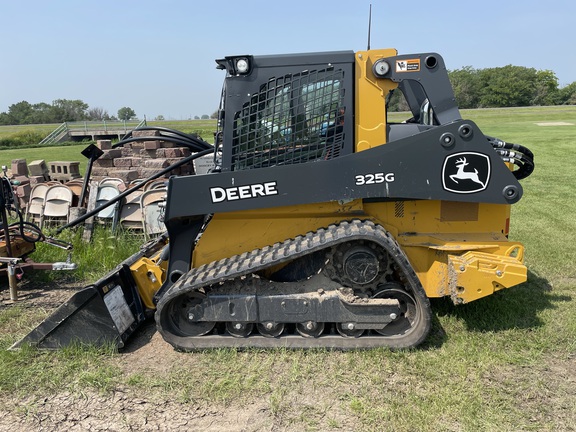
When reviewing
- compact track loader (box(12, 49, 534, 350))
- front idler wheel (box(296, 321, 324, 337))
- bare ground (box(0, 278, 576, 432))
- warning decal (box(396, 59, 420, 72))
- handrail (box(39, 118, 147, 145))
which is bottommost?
bare ground (box(0, 278, 576, 432))

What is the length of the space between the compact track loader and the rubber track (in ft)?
0.04

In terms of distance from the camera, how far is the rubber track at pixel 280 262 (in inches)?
141

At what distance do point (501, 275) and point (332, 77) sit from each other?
204 centimetres

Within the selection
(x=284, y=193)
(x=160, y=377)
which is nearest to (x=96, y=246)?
(x=160, y=377)

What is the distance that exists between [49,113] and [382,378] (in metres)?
78.3

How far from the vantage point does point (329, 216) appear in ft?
13.1

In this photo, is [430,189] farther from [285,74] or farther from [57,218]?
[57,218]

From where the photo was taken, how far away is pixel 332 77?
374 cm

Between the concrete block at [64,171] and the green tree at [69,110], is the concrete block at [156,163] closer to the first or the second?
the concrete block at [64,171]

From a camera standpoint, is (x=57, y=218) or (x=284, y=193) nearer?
(x=284, y=193)

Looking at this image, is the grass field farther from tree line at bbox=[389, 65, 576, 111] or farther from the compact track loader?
tree line at bbox=[389, 65, 576, 111]

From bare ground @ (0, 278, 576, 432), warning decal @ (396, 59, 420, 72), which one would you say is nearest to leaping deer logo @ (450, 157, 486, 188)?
warning decal @ (396, 59, 420, 72)

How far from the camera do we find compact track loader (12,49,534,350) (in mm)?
3682

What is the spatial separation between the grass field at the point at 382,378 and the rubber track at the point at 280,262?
0.09 meters
